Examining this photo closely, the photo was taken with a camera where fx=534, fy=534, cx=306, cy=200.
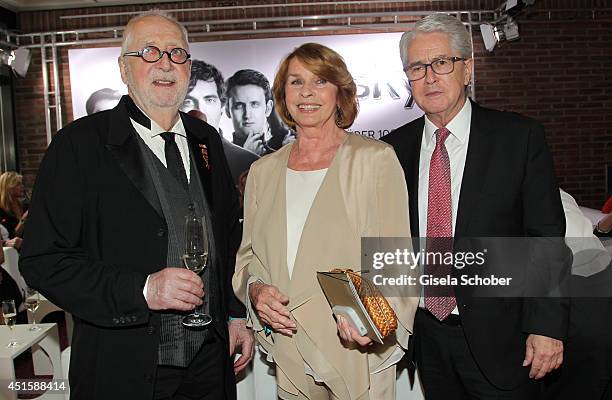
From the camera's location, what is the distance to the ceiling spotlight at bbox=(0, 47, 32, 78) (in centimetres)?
729

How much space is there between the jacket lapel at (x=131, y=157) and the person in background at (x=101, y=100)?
6.19 metres

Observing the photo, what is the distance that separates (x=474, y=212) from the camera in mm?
1952

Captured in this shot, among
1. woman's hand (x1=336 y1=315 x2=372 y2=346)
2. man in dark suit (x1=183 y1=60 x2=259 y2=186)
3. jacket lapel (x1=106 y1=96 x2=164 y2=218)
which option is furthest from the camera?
man in dark suit (x1=183 y1=60 x2=259 y2=186)

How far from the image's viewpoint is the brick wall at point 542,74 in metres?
7.83

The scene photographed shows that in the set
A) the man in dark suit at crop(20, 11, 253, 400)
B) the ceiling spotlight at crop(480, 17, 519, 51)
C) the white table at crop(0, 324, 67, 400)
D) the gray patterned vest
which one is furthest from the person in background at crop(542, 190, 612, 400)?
the ceiling spotlight at crop(480, 17, 519, 51)

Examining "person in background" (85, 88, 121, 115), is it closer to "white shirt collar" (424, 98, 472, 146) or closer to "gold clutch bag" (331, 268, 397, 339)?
"white shirt collar" (424, 98, 472, 146)

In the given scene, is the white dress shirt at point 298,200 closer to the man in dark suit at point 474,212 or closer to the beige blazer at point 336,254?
the beige blazer at point 336,254

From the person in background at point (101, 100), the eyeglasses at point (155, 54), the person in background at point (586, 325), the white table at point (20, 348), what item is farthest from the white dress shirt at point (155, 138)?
the person in background at point (101, 100)

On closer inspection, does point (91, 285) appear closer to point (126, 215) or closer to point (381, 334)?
point (126, 215)

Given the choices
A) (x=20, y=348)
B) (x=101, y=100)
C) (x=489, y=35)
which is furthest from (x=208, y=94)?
(x=20, y=348)

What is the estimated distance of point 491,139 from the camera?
6.55 feet

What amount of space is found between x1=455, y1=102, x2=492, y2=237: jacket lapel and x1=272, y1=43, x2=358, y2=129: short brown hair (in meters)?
0.48

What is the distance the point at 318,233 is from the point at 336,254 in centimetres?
10

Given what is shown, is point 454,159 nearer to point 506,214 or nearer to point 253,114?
point 506,214
